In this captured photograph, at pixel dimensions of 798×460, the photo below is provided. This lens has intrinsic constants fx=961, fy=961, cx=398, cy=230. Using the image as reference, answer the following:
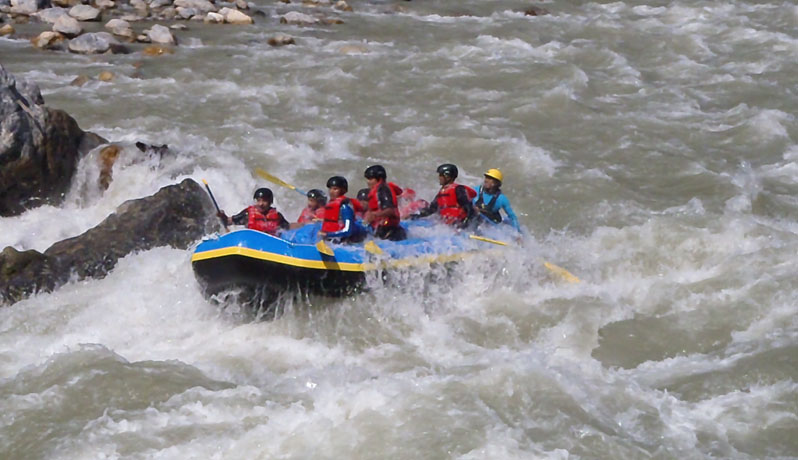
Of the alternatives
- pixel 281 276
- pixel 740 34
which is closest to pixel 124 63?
pixel 281 276

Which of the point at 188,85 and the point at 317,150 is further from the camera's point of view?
the point at 188,85

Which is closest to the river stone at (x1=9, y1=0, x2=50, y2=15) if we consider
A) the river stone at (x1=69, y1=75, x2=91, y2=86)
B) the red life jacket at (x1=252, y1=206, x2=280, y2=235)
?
the river stone at (x1=69, y1=75, x2=91, y2=86)

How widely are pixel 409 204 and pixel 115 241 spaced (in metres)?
2.72

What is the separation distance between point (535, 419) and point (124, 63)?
1088 cm

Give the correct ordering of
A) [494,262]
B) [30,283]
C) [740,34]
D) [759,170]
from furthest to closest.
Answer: [740,34], [759,170], [494,262], [30,283]

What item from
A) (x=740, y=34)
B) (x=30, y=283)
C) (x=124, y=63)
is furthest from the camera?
(x=740, y=34)

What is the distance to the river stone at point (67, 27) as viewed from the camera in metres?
15.8

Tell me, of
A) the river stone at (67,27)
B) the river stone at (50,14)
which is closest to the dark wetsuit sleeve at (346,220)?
the river stone at (67,27)

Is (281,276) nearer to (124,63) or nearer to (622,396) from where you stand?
(622,396)

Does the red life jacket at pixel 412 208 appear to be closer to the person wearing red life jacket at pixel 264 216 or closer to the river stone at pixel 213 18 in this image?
→ the person wearing red life jacket at pixel 264 216

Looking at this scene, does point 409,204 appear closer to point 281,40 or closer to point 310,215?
point 310,215

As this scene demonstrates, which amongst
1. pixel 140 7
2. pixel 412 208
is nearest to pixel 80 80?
pixel 140 7

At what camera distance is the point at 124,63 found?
48.7ft

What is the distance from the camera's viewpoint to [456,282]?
8.17m
